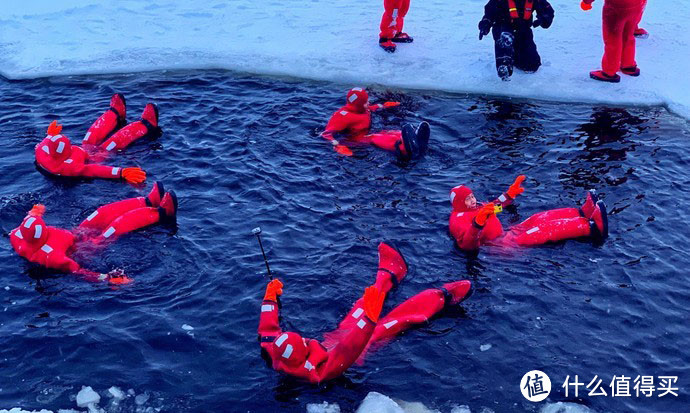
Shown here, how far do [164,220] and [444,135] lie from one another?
226 inches

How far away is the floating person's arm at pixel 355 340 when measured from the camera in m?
8.50

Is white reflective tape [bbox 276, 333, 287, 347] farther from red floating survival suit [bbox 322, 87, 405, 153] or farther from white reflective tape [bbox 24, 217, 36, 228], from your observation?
red floating survival suit [bbox 322, 87, 405, 153]

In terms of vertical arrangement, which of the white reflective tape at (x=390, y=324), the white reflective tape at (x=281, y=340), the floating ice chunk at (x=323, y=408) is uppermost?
the white reflective tape at (x=281, y=340)

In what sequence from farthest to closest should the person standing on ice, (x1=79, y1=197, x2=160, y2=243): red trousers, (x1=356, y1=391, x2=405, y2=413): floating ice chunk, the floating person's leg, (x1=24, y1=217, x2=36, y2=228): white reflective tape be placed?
the person standing on ice, the floating person's leg, (x1=79, y1=197, x2=160, y2=243): red trousers, (x1=24, y1=217, x2=36, y2=228): white reflective tape, (x1=356, y1=391, x2=405, y2=413): floating ice chunk

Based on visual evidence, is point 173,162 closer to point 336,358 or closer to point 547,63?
point 336,358

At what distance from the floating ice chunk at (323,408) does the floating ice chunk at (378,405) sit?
0.90 ft

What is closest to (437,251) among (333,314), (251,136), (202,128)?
(333,314)

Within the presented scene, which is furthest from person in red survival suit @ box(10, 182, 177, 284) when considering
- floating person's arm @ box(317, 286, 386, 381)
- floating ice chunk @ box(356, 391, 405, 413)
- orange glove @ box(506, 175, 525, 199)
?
orange glove @ box(506, 175, 525, 199)

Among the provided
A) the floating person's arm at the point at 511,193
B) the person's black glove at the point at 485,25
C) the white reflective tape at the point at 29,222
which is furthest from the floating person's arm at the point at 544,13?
the white reflective tape at the point at 29,222

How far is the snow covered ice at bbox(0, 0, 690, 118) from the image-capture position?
607 inches

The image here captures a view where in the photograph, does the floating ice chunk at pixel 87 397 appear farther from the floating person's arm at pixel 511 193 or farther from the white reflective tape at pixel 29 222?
the floating person's arm at pixel 511 193

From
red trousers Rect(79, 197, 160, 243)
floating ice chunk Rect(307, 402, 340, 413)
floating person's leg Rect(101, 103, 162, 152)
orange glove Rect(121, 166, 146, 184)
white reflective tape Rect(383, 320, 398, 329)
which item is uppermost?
floating person's leg Rect(101, 103, 162, 152)

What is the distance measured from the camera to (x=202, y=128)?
1423cm

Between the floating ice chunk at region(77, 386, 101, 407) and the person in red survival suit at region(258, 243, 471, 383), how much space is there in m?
2.03
